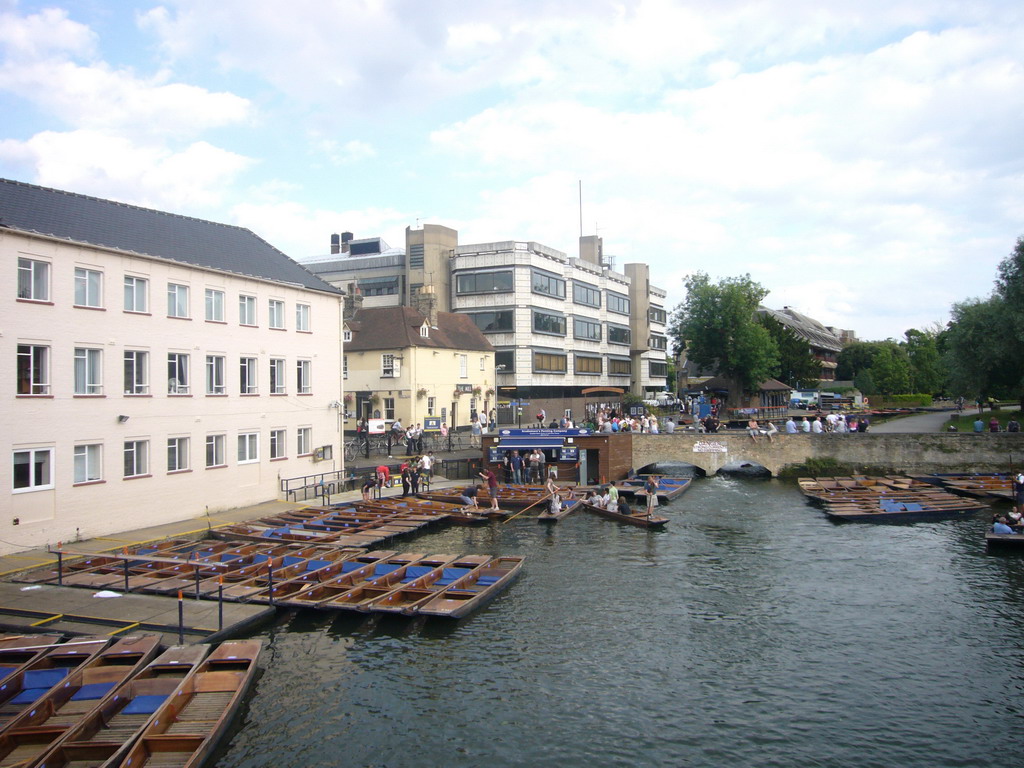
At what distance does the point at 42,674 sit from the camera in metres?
14.1

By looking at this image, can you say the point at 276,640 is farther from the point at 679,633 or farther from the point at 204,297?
the point at 204,297

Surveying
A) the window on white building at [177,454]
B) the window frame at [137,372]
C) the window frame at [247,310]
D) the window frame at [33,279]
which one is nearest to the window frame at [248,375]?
the window frame at [247,310]

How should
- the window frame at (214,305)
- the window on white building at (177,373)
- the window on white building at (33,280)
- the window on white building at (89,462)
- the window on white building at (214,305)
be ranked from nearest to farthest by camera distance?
the window on white building at (33,280) < the window on white building at (89,462) < the window on white building at (177,373) < the window frame at (214,305) < the window on white building at (214,305)

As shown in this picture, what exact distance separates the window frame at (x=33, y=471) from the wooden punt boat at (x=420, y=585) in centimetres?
1263

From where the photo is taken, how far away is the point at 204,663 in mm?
14688

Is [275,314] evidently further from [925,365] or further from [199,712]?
[925,365]

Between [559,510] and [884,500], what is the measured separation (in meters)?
15.5

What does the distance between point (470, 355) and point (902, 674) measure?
43052 millimetres

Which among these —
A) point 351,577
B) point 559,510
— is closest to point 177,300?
point 351,577

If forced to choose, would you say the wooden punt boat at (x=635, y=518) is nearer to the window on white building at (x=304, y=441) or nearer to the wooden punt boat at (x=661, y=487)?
the wooden punt boat at (x=661, y=487)

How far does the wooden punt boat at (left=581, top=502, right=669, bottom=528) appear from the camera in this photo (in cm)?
3116

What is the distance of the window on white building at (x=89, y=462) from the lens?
25.2 m

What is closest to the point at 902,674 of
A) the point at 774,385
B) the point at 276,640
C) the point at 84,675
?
the point at 276,640

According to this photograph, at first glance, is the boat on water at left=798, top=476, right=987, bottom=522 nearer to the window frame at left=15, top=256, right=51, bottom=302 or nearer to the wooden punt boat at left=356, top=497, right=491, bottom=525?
the wooden punt boat at left=356, top=497, right=491, bottom=525
